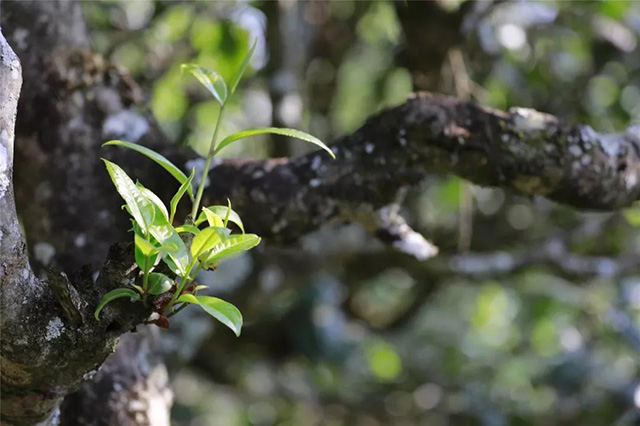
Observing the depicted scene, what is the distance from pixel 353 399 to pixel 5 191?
191 centimetres

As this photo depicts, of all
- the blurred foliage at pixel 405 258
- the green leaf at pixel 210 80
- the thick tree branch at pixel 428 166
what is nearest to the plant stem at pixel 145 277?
the green leaf at pixel 210 80

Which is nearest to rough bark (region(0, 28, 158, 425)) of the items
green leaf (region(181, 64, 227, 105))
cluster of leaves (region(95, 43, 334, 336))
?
cluster of leaves (region(95, 43, 334, 336))

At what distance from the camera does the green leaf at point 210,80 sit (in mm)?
697

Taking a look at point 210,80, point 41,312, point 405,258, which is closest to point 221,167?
point 210,80

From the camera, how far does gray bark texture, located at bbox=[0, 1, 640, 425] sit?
34.8 inches

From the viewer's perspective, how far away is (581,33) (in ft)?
6.82

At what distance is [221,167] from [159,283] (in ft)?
1.15

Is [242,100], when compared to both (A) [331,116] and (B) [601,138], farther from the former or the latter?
(B) [601,138]

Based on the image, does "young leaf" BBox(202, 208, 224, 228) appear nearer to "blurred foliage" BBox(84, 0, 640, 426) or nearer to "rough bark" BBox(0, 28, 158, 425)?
"rough bark" BBox(0, 28, 158, 425)

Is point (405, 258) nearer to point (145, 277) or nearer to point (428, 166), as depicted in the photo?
point (428, 166)

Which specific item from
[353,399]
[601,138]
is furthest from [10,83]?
[353,399]

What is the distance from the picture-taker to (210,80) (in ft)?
2.33

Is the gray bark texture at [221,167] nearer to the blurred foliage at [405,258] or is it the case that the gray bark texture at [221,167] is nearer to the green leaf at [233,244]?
the green leaf at [233,244]

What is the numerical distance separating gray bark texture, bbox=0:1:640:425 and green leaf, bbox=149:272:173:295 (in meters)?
0.22
